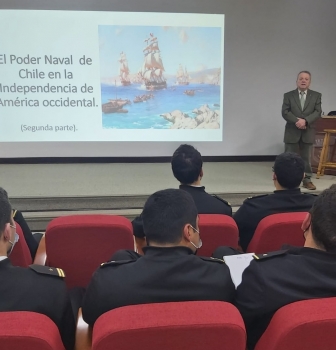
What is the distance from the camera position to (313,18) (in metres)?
4.97

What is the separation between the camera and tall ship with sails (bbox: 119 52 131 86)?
4547 millimetres

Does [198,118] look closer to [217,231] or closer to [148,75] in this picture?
[148,75]

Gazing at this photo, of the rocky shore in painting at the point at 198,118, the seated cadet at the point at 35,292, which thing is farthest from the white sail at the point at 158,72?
the seated cadet at the point at 35,292

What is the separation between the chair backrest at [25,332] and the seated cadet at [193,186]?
1.07 m

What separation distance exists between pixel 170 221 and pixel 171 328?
0.43 metres

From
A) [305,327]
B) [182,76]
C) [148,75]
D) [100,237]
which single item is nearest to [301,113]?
[182,76]

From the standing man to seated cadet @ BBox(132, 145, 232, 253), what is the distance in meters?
2.29

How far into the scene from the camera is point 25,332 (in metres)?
0.77

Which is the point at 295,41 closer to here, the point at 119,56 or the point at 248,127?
the point at 248,127

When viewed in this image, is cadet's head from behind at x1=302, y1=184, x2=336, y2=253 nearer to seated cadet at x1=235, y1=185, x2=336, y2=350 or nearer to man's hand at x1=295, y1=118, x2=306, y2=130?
seated cadet at x1=235, y1=185, x2=336, y2=350

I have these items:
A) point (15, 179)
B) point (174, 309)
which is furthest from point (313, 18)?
point (174, 309)

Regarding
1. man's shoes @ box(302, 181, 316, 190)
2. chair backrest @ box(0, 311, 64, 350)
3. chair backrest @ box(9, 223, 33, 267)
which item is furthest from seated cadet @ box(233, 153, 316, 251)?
man's shoes @ box(302, 181, 316, 190)

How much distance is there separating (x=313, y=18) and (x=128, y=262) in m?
5.13

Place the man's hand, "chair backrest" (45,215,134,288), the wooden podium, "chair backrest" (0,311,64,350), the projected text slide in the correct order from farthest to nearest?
1. the wooden podium
2. the projected text slide
3. the man's hand
4. "chair backrest" (45,215,134,288)
5. "chair backrest" (0,311,64,350)
